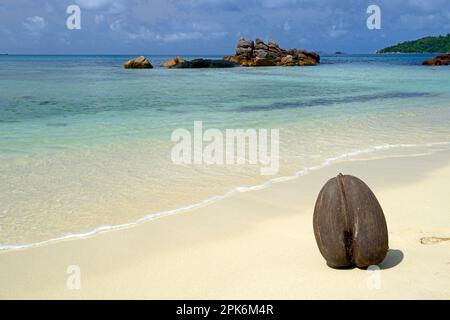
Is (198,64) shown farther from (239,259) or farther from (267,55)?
(239,259)

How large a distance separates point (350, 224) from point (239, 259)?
1359mm

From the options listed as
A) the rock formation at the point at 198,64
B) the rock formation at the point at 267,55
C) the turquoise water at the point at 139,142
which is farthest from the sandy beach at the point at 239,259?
Answer: the rock formation at the point at 267,55

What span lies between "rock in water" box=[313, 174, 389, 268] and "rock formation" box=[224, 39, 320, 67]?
71212mm

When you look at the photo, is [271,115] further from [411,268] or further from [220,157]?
[411,268]

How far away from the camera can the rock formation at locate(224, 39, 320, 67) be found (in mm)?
75188

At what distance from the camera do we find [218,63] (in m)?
71.6

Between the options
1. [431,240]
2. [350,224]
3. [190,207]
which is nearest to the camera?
[350,224]

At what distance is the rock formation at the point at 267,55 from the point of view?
2960 inches

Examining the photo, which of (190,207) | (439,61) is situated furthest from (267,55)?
(190,207)

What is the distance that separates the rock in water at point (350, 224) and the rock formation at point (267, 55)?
7121cm

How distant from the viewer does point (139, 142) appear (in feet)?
41.2

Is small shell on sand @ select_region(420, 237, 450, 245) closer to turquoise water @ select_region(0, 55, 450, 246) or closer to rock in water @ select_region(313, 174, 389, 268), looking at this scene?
rock in water @ select_region(313, 174, 389, 268)

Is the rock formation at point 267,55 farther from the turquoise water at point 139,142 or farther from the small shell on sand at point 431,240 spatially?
the small shell on sand at point 431,240

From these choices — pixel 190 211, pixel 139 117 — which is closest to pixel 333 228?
pixel 190 211
